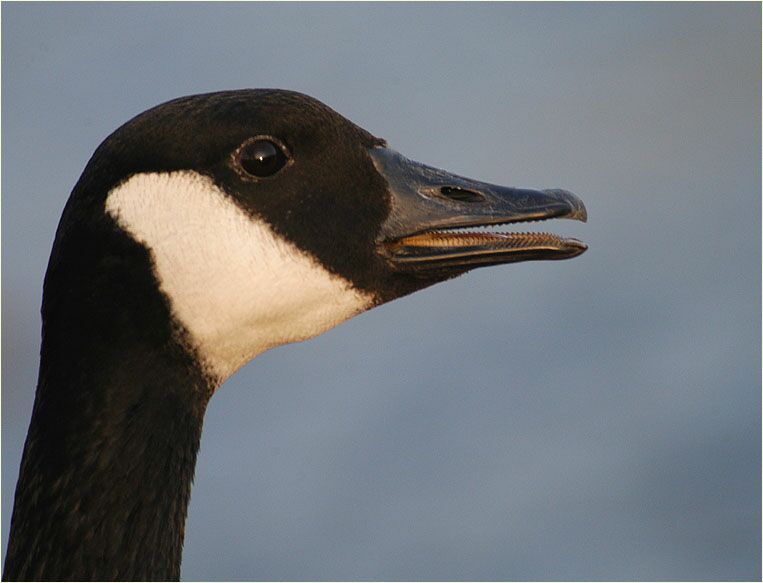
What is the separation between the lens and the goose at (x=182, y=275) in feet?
10.4

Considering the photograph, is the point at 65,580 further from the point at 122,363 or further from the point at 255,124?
the point at 255,124

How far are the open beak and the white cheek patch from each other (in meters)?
0.18

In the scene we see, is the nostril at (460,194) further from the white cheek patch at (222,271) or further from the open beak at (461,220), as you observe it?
the white cheek patch at (222,271)

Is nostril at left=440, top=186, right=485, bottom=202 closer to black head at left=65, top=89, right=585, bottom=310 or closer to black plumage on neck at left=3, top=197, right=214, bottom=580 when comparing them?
black head at left=65, top=89, right=585, bottom=310

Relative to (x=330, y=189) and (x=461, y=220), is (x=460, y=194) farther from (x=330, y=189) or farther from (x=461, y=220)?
(x=330, y=189)

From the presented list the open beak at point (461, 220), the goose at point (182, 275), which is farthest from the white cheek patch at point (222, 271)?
the open beak at point (461, 220)

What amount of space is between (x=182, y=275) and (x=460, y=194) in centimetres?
74

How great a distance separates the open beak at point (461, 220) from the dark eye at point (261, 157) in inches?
11.0

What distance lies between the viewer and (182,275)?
10.5ft

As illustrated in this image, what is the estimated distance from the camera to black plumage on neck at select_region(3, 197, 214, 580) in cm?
314

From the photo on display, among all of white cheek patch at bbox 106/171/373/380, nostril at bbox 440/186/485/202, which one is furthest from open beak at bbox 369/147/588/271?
white cheek patch at bbox 106/171/373/380

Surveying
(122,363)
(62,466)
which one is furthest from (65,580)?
(122,363)

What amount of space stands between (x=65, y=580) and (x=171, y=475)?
0.35m

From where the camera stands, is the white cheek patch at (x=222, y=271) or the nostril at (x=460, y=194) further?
the nostril at (x=460, y=194)
